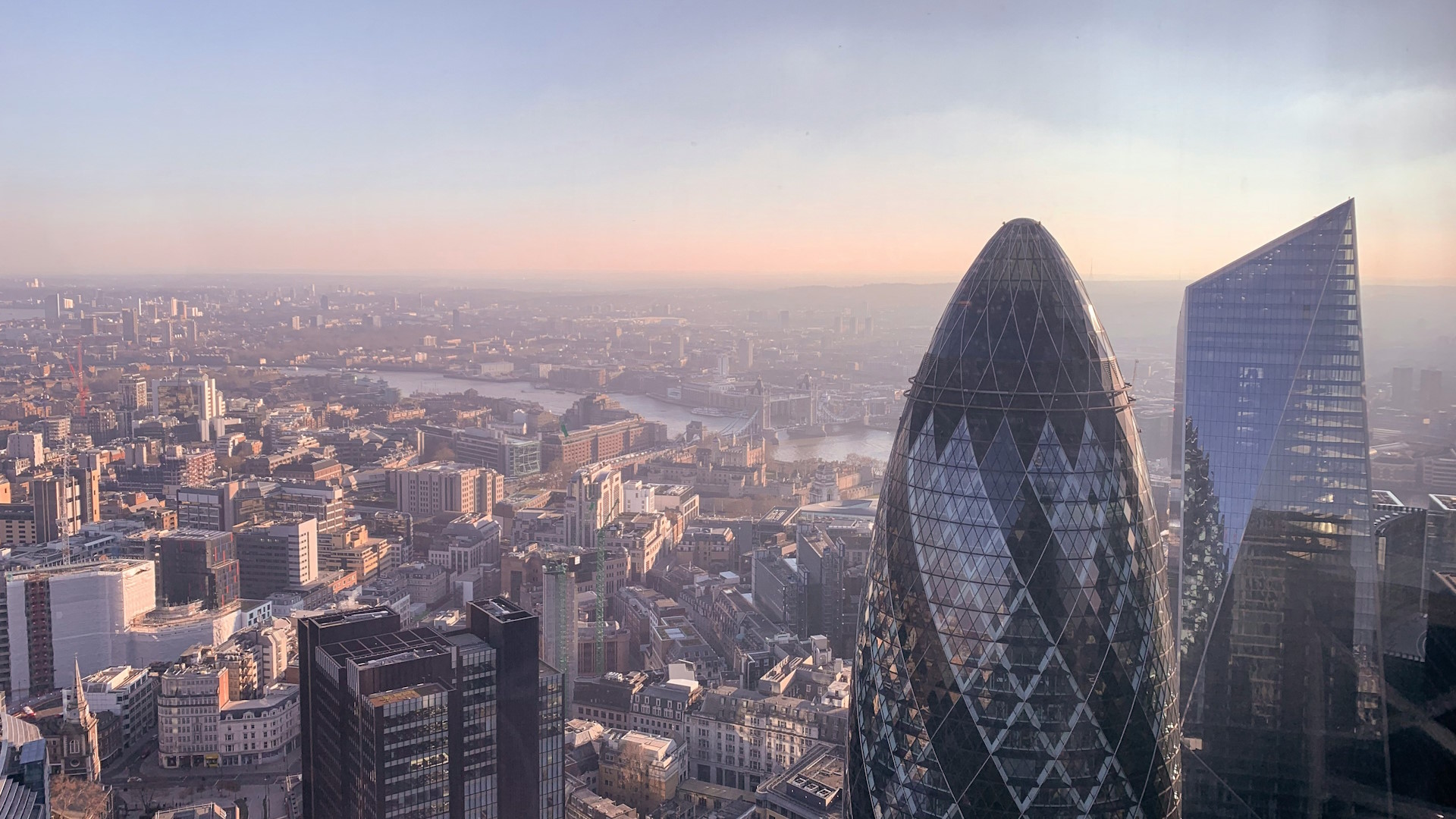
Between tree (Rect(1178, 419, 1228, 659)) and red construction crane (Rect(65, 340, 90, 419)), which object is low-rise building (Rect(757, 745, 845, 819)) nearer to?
tree (Rect(1178, 419, 1228, 659))

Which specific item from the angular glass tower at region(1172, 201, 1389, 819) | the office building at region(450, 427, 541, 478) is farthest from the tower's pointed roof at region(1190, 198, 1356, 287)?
the office building at region(450, 427, 541, 478)

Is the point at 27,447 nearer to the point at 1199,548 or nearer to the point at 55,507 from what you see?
the point at 55,507

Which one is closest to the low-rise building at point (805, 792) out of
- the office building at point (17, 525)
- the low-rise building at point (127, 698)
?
the low-rise building at point (127, 698)

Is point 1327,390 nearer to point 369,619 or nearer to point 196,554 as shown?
point 369,619

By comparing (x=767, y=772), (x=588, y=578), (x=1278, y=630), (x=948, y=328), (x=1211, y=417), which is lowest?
(x=767, y=772)

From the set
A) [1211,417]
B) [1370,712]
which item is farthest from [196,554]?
[1370,712]

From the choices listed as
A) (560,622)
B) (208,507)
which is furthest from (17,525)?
(560,622)

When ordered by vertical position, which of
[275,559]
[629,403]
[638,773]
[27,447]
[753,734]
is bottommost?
[638,773]
